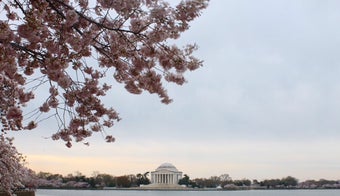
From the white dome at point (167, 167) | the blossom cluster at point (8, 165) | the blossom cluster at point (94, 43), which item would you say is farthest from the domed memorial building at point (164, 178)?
the blossom cluster at point (94, 43)

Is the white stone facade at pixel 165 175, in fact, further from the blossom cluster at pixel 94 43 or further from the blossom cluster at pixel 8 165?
the blossom cluster at pixel 94 43

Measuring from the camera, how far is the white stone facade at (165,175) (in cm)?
13462

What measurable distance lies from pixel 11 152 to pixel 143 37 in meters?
14.9

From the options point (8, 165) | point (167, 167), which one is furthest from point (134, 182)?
point (8, 165)

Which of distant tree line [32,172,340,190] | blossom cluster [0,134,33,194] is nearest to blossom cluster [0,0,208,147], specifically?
blossom cluster [0,134,33,194]

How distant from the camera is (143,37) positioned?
6.47 meters

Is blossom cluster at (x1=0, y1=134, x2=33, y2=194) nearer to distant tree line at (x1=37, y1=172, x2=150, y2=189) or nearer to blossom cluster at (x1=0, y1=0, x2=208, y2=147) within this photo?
blossom cluster at (x1=0, y1=0, x2=208, y2=147)

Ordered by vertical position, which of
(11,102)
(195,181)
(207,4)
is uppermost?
(195,181)

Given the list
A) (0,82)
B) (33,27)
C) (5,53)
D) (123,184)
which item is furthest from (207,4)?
(123,184)

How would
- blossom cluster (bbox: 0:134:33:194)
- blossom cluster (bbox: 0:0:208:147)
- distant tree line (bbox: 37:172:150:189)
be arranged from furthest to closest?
distant tree line (bbox: 37:172:150:189) → blossom cluster (bbox: 0:134:33:194) → blossom cluster (bbox: 0:0:208:147)

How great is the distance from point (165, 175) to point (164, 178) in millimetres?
914

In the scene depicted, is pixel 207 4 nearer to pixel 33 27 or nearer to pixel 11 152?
pixel 33 27

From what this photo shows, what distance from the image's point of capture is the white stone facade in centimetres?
13462

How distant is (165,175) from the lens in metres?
136
